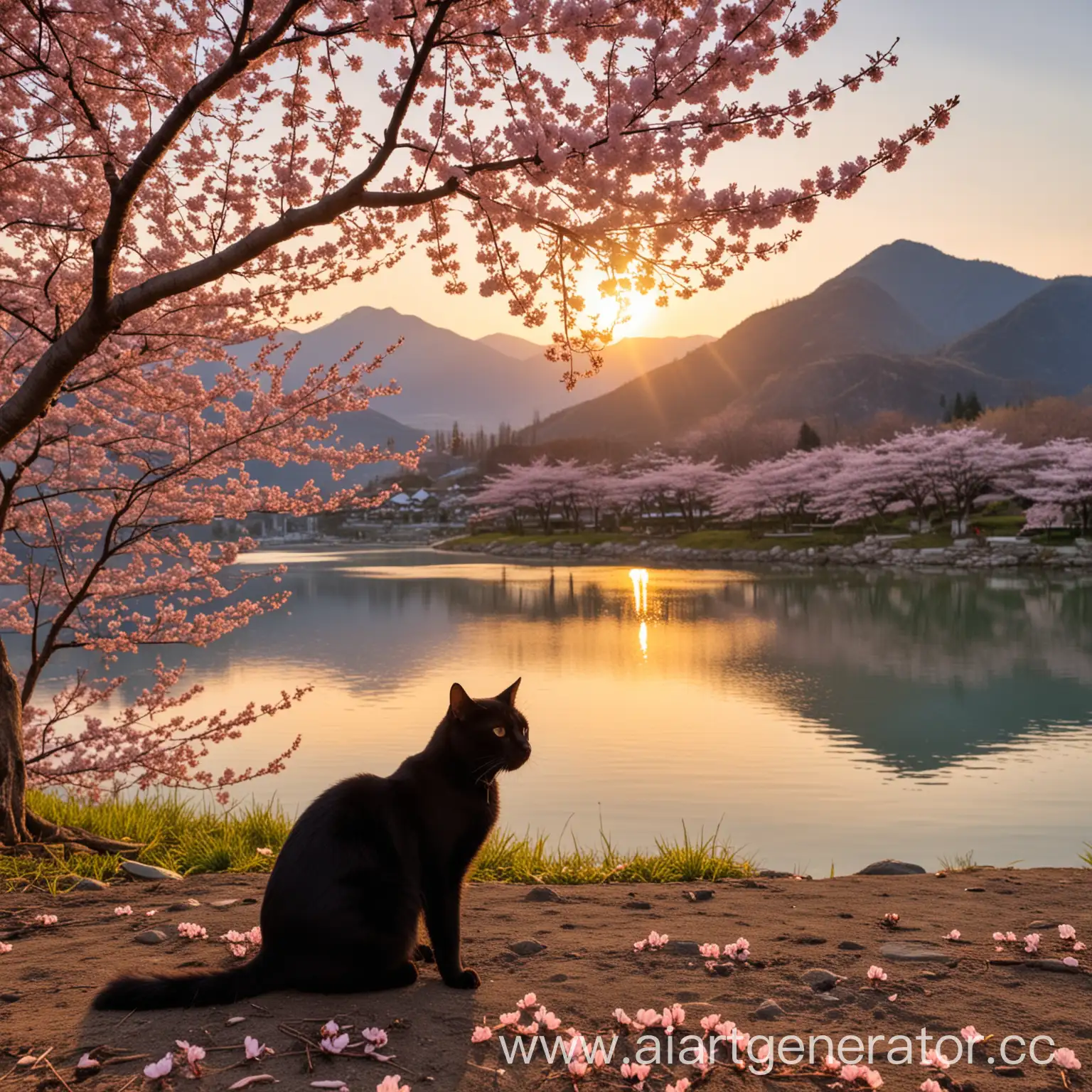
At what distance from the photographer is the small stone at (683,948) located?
4262mm

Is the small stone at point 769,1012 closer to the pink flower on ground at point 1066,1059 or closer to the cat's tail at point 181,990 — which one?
the pink flower on ground at point 1066,1059

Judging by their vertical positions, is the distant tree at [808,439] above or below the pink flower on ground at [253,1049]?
above

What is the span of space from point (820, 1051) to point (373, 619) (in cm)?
2714

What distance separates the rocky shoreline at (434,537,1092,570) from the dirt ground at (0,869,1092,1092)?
4188 cm

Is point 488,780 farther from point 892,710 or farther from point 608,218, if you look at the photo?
point 892,710

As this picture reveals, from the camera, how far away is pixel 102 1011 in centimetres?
344

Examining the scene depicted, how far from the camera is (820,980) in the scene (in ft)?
12.6

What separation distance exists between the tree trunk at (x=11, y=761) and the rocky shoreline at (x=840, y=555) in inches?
1719

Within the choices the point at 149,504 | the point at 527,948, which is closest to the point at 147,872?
the point at 527,948

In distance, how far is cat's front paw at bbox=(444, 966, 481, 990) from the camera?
12.1ft

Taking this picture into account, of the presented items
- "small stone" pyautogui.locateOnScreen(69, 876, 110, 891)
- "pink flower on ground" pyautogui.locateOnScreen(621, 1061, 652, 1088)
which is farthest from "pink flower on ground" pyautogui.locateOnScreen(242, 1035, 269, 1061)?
"small stone" pyautogui.locateOnScreen(69, 876, 110, 891)

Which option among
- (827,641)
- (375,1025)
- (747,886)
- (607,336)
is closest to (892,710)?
(827,641)

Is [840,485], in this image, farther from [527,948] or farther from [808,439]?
[527,948]

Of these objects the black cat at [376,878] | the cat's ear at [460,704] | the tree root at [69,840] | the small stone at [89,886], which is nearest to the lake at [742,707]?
the tree root at [69,840]
